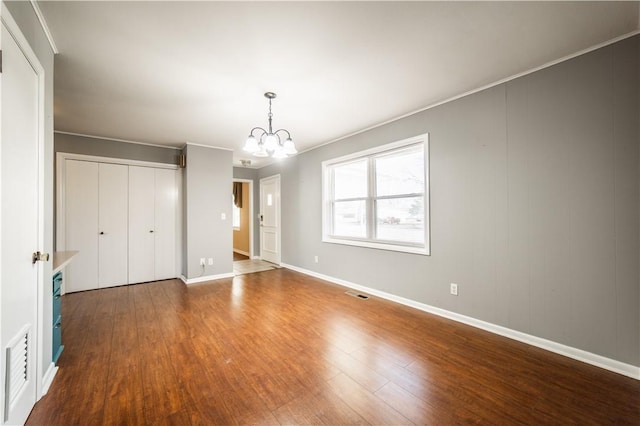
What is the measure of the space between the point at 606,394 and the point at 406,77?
285 cm

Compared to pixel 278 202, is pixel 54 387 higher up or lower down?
lower down

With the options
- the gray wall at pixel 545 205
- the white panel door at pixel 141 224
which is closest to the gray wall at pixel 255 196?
the white panel door at pixel 141 224

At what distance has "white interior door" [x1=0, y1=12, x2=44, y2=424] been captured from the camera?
123 cm

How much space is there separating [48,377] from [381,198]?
12.3 feet

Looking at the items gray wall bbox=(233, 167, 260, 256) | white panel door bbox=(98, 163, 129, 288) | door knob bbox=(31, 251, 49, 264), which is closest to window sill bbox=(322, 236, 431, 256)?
gray wall bbox=(233, 167, 260, 256)

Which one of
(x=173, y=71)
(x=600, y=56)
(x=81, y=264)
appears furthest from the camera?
(x=81, y=264)

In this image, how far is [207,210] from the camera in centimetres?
480

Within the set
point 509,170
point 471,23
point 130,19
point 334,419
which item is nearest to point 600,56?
point 509,170

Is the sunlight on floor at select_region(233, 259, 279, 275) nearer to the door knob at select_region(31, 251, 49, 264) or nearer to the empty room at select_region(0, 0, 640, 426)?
the empty room at select_region(0, 0, 640, 426)

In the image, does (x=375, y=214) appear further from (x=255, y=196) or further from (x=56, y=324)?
(x=255, y=196)

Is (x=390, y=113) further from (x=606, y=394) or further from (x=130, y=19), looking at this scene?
(x=606, y=394)

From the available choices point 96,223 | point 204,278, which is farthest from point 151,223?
point 204,278

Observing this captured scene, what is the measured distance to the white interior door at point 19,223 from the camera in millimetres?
1226

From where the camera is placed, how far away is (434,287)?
3.13m
